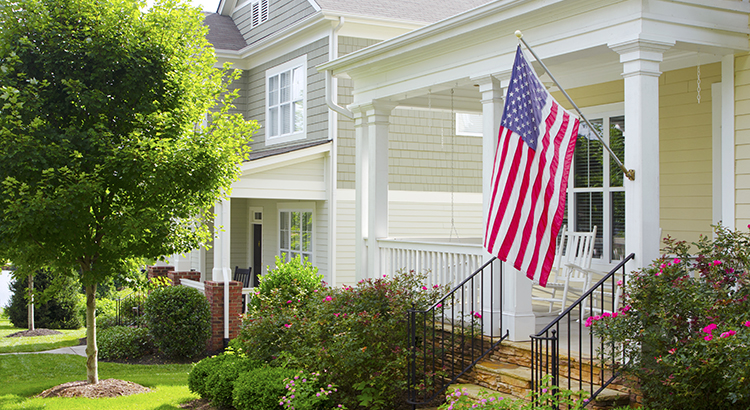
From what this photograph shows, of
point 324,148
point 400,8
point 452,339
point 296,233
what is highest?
point 400,8

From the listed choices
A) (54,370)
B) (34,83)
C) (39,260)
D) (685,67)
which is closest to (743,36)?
(685,67)

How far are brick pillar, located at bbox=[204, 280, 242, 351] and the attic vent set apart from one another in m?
7.36

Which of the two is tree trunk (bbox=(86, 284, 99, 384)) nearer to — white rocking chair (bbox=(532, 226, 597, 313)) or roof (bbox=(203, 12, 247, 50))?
white rocking chair (bbox=(532, 226, 597, 313))

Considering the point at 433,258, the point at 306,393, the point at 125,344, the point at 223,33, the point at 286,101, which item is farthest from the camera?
the point at 223,33

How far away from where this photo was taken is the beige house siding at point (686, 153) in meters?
7.55

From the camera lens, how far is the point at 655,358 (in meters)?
4.87

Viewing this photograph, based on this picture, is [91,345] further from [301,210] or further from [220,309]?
[301,210]

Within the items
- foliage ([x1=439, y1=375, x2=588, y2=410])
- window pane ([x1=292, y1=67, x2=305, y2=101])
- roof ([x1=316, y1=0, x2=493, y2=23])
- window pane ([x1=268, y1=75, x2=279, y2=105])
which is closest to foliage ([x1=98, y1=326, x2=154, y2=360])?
window pane ([x1=292, y1=67, x2=305, y2=101])

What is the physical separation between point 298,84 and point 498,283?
346 inches

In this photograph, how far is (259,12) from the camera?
16.9 meters

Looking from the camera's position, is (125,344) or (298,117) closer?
(125,344)

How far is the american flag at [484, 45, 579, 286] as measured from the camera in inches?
215

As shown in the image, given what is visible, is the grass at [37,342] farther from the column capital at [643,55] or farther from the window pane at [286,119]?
the column capital at [643,55]

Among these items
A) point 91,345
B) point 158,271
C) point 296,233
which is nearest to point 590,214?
point 91,345
